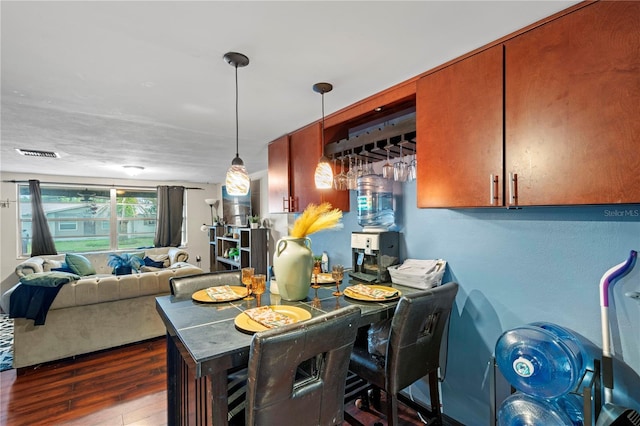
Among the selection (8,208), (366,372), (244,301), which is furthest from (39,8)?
(8,208)

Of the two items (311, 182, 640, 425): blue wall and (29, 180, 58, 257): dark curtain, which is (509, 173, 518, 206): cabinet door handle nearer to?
(311, 182, 640, 425): blue wall

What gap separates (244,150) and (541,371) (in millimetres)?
3313

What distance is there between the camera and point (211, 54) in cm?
150

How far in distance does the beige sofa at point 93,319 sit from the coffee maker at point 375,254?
2221 millimetres

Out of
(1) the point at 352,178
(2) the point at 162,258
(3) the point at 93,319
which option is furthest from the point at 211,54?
(2) the point at 162,258

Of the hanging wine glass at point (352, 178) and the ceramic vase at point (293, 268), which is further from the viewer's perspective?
the hanging wine glass at point (352, 178)

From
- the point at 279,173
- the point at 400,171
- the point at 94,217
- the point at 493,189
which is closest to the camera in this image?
the point at 493,189

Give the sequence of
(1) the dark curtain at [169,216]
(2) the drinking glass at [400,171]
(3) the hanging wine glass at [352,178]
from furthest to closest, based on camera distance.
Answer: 1. (1) the dark curtain at [169,216]
2. (3) the hanging wine glass at [352,178]
3. (2) the drinking glass at [400,171]

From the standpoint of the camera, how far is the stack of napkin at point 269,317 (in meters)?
1.33

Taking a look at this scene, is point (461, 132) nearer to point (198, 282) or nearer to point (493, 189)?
point (493, 189)

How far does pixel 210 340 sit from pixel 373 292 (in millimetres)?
991

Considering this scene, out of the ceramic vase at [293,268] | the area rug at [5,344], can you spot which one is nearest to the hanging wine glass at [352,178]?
the ceramic vase at [293,268]

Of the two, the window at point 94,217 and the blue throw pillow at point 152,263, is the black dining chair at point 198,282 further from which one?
the window at point 94,217

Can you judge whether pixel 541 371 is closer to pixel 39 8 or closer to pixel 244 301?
pixel 244 301
